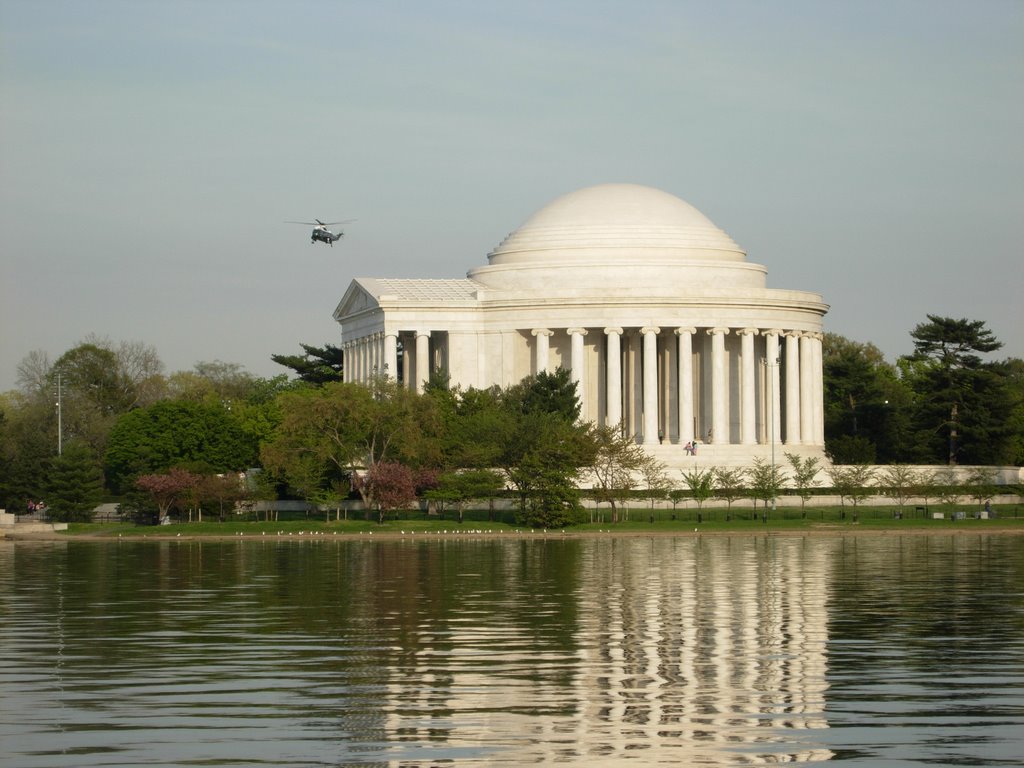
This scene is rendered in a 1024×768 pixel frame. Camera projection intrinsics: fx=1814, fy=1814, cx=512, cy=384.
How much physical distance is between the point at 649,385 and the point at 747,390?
24.9 feet

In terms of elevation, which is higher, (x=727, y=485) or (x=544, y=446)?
(x=544, y=446)

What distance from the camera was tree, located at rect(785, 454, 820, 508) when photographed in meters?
114

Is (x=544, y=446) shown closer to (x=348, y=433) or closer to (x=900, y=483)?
(x=348, y=433)

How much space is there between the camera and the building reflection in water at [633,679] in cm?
2594

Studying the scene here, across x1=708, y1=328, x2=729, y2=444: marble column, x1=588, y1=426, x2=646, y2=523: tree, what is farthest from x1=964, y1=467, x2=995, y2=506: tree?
x1=588, y1=426, x2=646, y2=523: tree

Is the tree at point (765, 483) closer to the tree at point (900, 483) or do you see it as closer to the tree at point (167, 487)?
the tree at point (900, 483)

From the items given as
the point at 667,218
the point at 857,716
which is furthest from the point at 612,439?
the point at 857,716

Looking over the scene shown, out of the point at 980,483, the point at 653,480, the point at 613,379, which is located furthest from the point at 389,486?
the point at 980,483

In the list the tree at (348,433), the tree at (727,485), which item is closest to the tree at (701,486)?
the tree at (727,485)

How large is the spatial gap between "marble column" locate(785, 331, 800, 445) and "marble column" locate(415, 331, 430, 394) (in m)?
26.9

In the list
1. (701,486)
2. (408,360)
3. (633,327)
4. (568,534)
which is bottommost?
(568,534)

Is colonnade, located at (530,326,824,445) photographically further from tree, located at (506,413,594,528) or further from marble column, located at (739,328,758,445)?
tree, located at (506,413,594,528)

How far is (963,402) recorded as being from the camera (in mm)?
133250

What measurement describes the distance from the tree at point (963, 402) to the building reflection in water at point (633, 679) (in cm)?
8063
